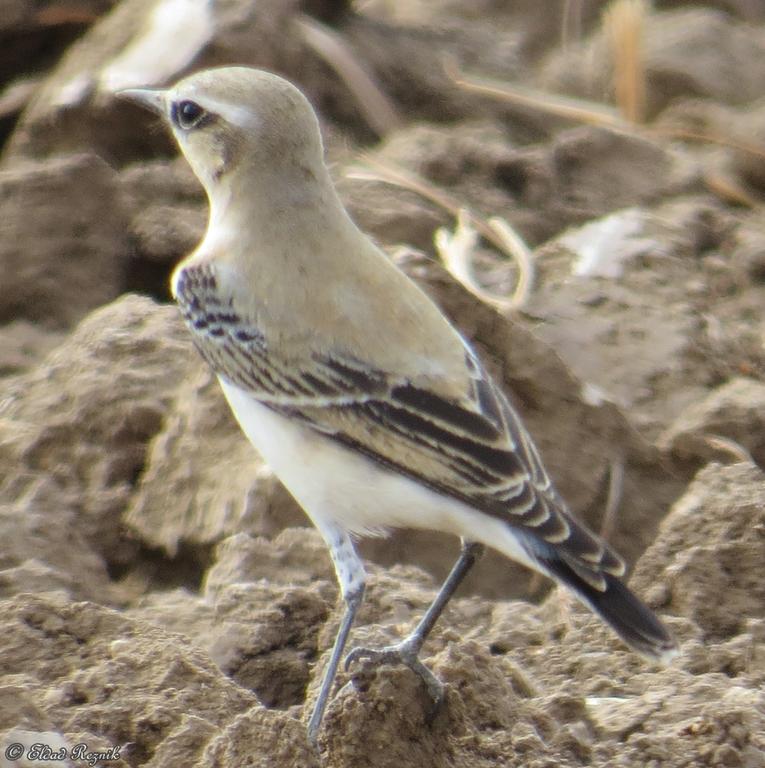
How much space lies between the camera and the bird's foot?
503 centimetres

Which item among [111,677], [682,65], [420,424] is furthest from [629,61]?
[111,677]

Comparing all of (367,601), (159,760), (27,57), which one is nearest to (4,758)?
(159,760)

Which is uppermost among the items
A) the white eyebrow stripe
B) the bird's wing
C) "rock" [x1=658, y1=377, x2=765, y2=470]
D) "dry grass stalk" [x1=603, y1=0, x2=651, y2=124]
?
the white eyebrow stripe

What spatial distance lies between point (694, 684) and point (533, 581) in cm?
178

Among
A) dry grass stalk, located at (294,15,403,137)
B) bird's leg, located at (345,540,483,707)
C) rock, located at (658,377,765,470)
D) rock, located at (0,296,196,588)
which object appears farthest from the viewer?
dry grass stalk, located at (294,15,403,137)

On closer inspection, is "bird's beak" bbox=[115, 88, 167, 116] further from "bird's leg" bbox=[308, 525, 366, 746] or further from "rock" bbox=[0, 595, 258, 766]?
"rock" bbox=[0, 595, 258, 766]

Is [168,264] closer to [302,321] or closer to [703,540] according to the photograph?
[302,321]

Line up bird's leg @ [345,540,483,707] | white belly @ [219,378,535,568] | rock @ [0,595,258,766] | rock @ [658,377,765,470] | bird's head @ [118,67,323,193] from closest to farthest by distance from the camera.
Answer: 1. rock @ [0,595,258,766]
2. bird's leg @ [345,540,483,707]
3. white belly @ [219,378,535,568]
4. bird's head @ [118,67,323,193]
5. rock @ [658,377,765,470]

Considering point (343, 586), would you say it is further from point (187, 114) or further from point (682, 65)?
point (682, 65)

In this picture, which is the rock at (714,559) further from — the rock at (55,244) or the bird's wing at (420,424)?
the rock at (55,244)

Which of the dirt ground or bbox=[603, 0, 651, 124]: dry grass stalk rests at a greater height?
the dirt ground

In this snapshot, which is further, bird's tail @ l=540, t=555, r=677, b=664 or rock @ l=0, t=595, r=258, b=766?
bird's tail @ l=540, t=555, r=677, b=664

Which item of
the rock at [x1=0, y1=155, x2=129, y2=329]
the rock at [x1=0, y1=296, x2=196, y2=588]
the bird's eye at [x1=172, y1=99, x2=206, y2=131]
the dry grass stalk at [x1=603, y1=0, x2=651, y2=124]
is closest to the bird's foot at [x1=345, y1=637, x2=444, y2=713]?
the rock at [x1=0, y1=296, x2=196, y2=588]

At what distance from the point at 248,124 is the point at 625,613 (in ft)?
7.47
